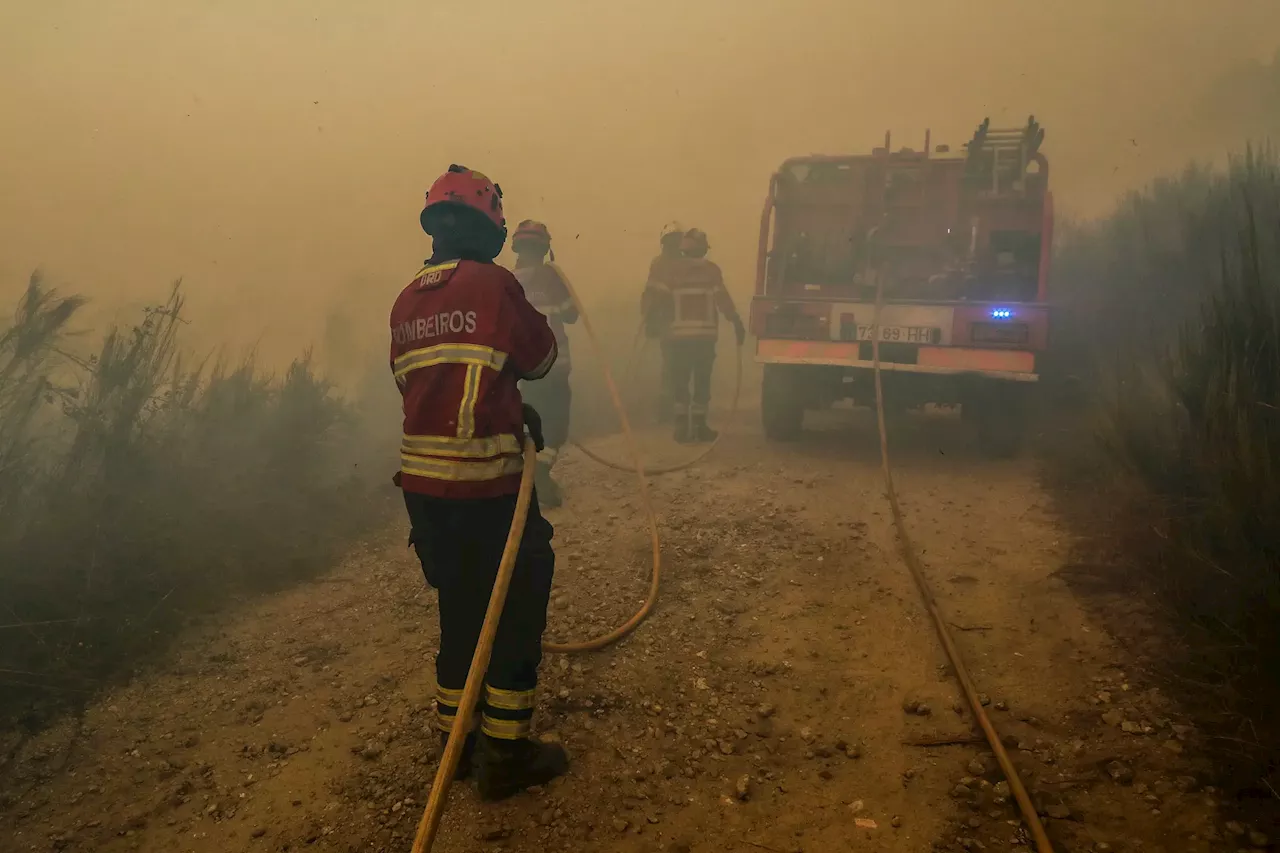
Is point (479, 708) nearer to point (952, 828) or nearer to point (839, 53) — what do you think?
point (952, 828)

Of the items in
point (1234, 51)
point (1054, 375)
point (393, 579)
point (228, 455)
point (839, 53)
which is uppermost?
point (839, 53)

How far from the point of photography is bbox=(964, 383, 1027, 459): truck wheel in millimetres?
5430

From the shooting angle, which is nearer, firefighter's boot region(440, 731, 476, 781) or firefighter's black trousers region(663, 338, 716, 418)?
firefighter's boot region(440, 731, 476, 781)

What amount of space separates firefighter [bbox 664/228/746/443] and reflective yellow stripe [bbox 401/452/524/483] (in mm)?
4740

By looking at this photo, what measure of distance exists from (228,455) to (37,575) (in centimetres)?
188

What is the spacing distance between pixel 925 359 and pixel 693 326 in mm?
2171

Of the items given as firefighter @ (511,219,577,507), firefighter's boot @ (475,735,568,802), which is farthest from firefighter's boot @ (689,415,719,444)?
firefighter's boot @ (475,735,568,802)

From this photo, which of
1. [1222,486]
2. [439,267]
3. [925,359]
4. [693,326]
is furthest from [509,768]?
[693,326]

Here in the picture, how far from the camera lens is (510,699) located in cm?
204

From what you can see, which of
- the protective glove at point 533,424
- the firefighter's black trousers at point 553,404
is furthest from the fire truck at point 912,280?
the protective glove at point 533,424

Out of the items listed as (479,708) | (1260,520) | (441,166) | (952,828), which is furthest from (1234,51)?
(441,166)

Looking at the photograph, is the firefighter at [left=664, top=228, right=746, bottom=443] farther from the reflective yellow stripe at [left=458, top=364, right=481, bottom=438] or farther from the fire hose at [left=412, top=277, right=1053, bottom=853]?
the reflective yellow stripe at [left=458, top=364, right=481, bottom=438]

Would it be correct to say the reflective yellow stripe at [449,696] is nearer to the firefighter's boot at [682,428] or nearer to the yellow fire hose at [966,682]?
the yellow fire hose at [966,682]

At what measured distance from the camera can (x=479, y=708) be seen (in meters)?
2.20
